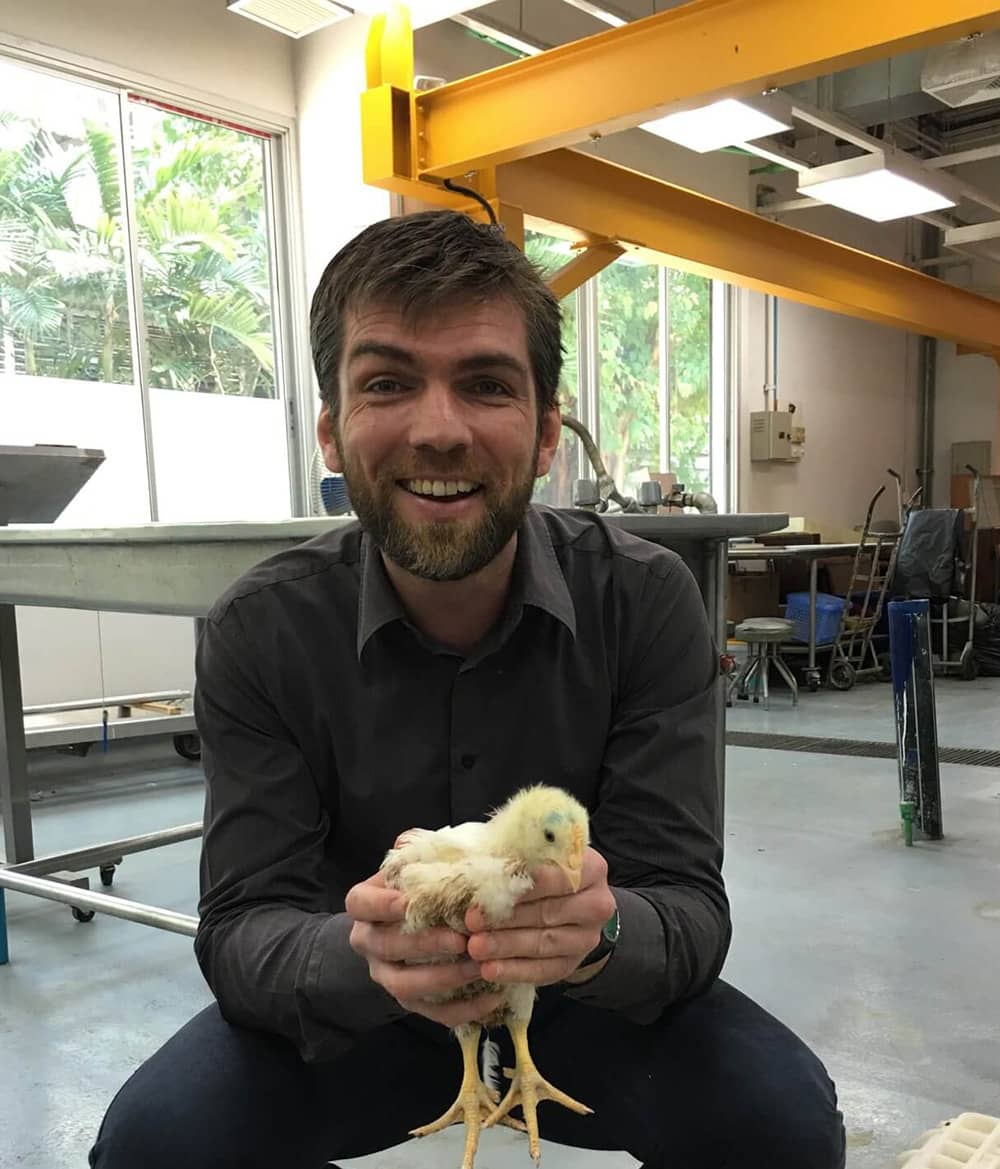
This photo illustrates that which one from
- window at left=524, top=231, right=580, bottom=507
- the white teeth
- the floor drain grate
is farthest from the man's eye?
window at left=524, top=231, right=580, bottom=507

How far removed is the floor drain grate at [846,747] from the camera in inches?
159

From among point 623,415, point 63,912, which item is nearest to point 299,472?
point 623,415

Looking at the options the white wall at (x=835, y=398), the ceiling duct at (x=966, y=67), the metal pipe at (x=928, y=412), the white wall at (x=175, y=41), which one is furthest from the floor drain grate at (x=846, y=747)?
the metal pipe at (x=928, y=412)

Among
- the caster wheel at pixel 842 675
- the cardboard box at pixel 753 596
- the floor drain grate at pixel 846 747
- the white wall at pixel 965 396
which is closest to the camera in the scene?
the floor drain grate at pixel 846 747

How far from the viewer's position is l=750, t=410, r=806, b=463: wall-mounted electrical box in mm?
8070

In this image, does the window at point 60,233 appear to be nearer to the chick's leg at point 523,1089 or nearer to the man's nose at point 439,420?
the man's nose at point 439,420

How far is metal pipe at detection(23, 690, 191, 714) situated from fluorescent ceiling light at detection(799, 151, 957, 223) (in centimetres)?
437

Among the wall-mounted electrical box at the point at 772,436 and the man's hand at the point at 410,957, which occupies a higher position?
the wall-mounted electrical box at the point at 772,436

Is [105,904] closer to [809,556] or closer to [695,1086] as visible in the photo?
[695,1086]

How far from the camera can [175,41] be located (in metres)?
4.88

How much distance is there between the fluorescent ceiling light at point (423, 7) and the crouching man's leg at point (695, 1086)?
12.7 feet

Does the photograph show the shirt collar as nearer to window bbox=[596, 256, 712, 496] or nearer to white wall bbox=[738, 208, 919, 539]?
window bbox=[596, 256, 712, 496]

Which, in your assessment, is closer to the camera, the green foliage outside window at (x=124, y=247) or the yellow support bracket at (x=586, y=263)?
the green foliage outside window at (x=124, y=247)

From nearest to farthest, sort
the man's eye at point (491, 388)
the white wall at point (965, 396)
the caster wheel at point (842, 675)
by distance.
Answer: the man's eye at point (491, 388)
the caster wheel at point (842, 675)
the white wall at point (965, 396)
